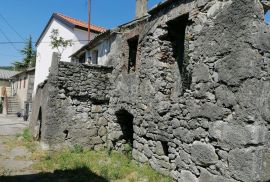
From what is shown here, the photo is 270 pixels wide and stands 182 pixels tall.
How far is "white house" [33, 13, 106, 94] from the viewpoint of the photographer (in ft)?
59.4

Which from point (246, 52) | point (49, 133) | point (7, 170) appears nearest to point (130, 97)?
point (49, 133)

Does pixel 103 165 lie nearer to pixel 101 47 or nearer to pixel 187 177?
pixel 187 177

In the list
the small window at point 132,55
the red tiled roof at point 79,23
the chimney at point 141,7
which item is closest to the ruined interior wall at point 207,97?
the small window at point 132,55

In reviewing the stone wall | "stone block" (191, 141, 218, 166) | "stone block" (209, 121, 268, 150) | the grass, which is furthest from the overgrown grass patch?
"stone block" (209, 121, 268, 150)

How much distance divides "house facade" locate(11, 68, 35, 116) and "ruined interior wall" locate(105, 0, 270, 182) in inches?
630

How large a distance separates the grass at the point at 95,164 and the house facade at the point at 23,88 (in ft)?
44.7

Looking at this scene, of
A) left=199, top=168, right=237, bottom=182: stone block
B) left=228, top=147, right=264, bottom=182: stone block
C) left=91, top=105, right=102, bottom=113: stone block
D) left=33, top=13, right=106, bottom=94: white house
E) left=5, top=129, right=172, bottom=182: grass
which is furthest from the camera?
left=33, top=13, right=106, bottom=94: white house

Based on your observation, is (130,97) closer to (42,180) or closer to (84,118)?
(84,118)

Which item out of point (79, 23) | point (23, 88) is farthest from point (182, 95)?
point (23, 88)

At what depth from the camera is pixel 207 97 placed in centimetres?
522

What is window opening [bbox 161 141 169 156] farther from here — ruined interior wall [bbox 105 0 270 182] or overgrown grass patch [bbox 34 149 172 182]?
overgrown grass patch [bbox 34 149 172 182]

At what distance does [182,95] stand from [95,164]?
295 cm

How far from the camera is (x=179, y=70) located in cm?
670

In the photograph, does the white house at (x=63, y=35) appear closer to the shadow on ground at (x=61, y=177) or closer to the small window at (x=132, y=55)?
the small window at (x=132, y=55)
